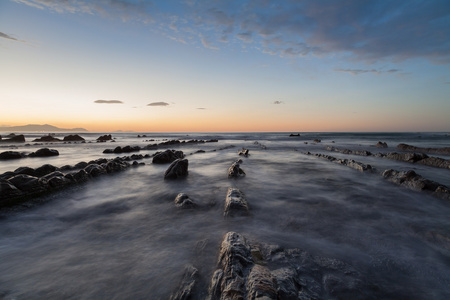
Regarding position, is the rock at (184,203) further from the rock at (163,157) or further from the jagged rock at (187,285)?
the rock at (163,157)

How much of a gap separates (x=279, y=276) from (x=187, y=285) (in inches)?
41.1

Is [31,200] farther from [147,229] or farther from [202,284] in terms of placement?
[202,284]

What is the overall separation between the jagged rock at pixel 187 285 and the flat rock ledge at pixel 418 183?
6.87 metres

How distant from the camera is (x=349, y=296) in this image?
2.06 metres

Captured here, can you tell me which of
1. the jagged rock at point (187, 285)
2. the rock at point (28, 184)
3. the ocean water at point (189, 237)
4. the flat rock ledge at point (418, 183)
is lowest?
the ocean water at point (189, 237)

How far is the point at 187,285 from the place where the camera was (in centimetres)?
218

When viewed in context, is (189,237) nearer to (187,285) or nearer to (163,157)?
(187,285)

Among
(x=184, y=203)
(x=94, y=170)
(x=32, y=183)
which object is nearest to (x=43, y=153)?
(x=94, y=170)

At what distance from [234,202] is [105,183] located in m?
5.30

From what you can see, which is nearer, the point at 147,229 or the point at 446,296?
the point at 446,296

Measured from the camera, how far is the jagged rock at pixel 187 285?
2059 mm

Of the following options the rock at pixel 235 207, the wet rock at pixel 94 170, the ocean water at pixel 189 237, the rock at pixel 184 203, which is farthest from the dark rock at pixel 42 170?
the rock at pixel 235 207

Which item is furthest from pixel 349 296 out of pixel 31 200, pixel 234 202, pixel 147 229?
pixel 31 200

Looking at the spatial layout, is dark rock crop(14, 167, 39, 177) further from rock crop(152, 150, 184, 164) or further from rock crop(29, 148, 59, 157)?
rock crop(29, 148, 59, 157)
